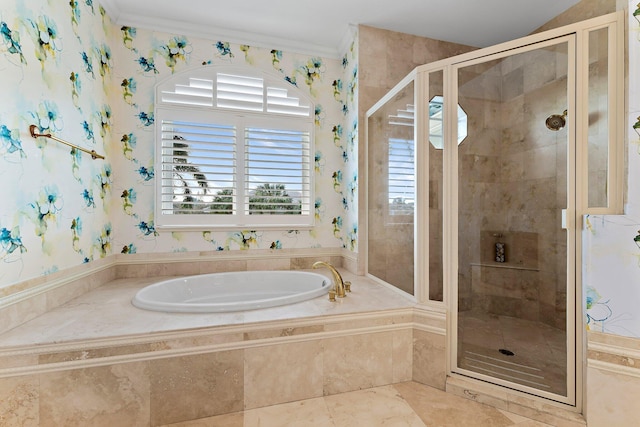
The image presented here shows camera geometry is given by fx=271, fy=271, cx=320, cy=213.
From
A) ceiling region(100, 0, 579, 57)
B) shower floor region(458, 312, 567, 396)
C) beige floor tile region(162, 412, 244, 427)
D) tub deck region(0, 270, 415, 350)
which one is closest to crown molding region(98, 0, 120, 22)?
ceiling region(100, 0, 579, 57)

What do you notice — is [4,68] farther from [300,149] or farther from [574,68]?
[574,68]

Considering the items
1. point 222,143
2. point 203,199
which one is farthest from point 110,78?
point 203,199

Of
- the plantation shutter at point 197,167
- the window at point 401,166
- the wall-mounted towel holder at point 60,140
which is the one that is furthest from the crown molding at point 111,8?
the window at point 401,166

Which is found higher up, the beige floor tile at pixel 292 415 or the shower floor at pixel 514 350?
the shower floor at pixel 514 350

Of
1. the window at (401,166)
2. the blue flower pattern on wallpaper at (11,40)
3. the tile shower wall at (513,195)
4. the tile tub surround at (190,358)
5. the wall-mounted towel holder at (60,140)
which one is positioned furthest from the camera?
the window at (401,166)

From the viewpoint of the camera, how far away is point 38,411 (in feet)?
3.53

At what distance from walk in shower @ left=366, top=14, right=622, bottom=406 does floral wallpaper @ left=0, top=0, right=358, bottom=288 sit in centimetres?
62

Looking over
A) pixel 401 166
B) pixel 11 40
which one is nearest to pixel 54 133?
pixel 11 40

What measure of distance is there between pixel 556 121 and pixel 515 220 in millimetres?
635

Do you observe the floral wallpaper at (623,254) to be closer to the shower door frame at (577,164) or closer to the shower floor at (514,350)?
the shower door frame at (577,164)

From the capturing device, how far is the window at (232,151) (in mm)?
2221

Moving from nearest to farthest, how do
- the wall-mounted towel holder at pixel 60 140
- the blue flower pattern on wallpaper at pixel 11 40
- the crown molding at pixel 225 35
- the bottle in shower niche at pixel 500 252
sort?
the blue flower pattern on wallpaper at pixel 11 40
the wall-mounted towel holder at pixel 60 140
the bottle in shower niche at pixel 500 252
the crown molding at pixel 225 35

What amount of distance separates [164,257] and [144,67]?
155 cm

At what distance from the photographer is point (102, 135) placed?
78.5 inches
